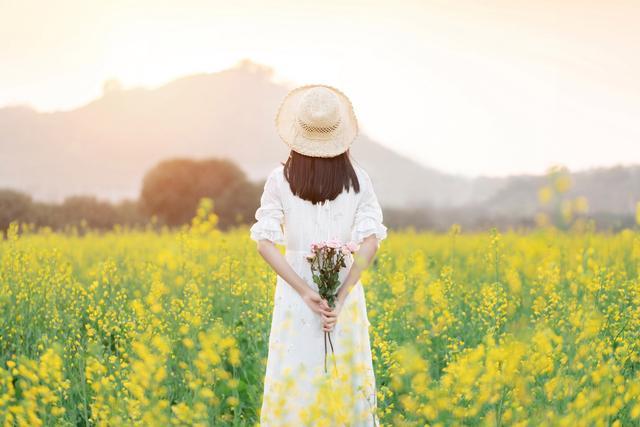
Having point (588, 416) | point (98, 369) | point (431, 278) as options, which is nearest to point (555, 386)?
point (588, 416)

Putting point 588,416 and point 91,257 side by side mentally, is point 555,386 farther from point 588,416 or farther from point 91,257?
point 91,257

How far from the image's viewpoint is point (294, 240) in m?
3.38

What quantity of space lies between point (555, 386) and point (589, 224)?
15.8 feet

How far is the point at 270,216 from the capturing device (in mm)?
3326

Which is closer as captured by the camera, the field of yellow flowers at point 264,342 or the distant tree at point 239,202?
the field of yellow flowers at point 264,342

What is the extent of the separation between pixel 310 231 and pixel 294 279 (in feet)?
0.81

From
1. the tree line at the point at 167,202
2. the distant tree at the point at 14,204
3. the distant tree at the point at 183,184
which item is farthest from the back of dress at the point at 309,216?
the distant tree at the point at 183,184

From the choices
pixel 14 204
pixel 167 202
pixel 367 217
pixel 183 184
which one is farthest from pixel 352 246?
pixel 183 184

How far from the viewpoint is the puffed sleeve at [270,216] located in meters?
3.28

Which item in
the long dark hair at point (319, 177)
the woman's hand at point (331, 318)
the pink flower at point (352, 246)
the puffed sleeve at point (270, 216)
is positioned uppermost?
the long dark hair at point (319, 177)

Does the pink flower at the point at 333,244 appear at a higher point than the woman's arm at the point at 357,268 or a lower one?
higher

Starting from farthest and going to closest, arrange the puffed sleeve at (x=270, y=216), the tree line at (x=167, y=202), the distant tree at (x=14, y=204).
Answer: the tree line at (x=167, y=202)
the distant tree at (x=14, y=204)
the puffed sleeve at (x=270, y=216)

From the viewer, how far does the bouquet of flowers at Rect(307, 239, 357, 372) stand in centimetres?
314

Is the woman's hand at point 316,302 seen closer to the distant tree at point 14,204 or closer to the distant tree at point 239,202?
the distant tree at point 14,204
